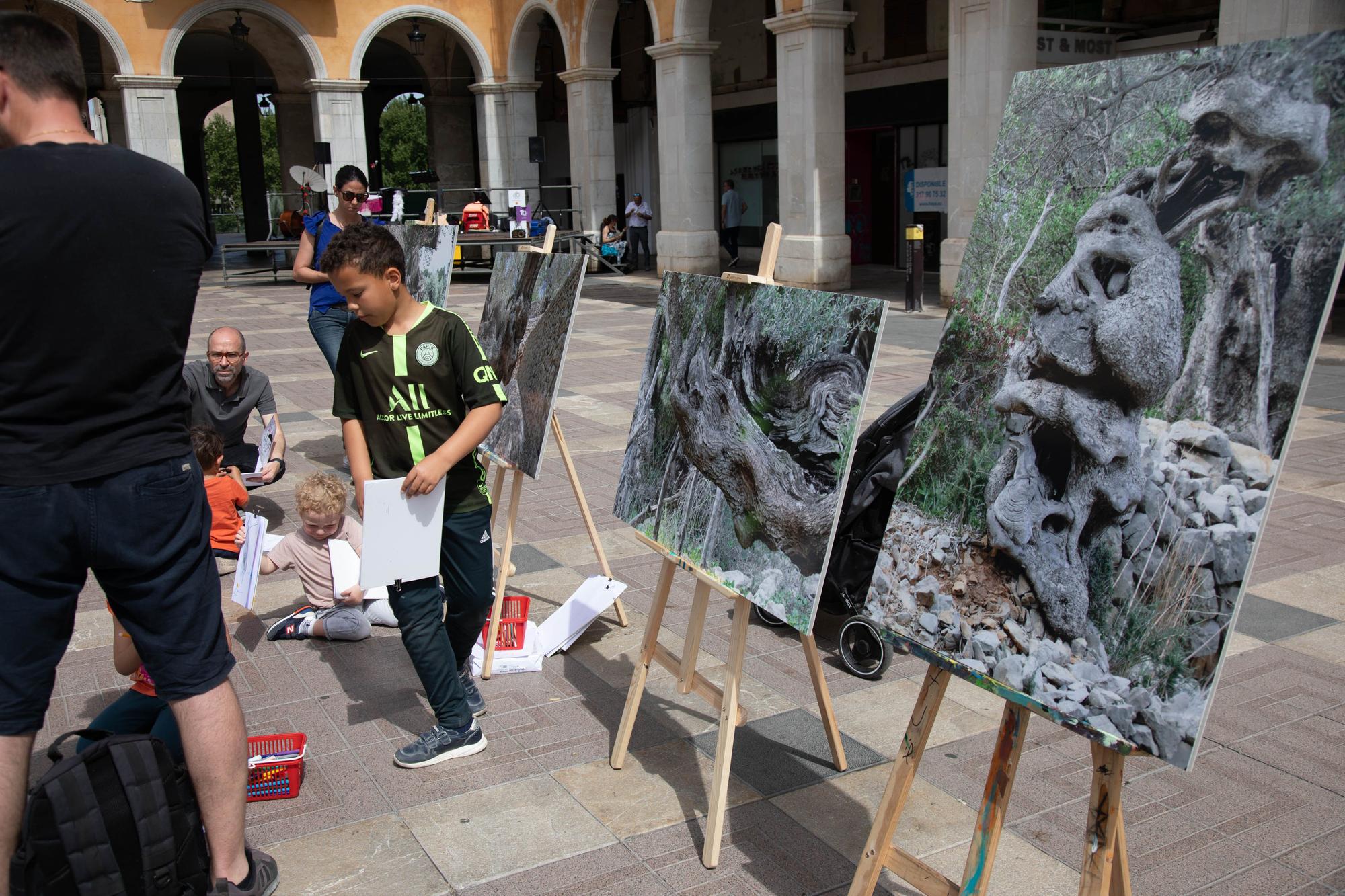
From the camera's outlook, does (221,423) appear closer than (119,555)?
No

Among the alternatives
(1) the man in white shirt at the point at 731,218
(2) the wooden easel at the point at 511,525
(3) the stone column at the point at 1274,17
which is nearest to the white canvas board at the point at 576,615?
(2) the wooden easel at the point at 511,525

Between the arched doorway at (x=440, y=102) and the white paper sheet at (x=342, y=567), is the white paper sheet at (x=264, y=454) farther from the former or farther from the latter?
the arched doorway at (x=440, y=102)

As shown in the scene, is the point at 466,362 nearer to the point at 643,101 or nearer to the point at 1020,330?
the point at 1020,330

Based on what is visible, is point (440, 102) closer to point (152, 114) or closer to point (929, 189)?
point (152, 114)

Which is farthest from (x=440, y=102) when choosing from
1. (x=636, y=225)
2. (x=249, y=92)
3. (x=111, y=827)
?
(x=111, y=827)

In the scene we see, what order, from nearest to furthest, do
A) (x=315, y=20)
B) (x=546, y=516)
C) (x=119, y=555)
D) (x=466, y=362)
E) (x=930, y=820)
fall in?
(x=119, y=555) → (x=930, y=820) → (x=466, y=362) → (x=546, y=516) → (x=315, y=20)

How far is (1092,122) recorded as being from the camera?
2330 mm

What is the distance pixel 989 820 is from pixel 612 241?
71.8 ft

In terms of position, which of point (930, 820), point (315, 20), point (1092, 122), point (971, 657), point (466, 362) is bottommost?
point (930, 820)

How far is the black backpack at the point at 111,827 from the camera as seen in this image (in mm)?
2631

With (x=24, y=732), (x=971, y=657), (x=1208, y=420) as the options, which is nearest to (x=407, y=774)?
(x=24, y=732)

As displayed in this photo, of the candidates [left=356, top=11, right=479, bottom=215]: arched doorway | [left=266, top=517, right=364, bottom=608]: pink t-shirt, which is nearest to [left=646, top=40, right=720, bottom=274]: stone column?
[left=356, top=11, right=479, bottom=215]: arched doorway

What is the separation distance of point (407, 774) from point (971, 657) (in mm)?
2010

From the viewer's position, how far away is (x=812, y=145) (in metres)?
16.6
